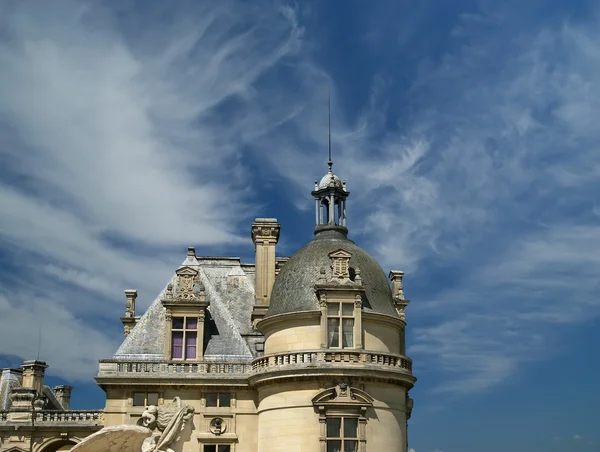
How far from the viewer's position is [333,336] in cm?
3150

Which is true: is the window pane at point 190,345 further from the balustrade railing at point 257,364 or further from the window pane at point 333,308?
the window pane at point 333,308

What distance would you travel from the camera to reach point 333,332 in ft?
104

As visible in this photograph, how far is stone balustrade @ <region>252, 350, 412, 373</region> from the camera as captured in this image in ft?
101

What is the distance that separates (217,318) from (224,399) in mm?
3980

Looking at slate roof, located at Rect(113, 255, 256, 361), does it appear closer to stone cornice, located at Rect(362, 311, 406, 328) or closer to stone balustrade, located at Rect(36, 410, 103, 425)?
stone balustrade, located at Rect(36, 410, 103, 425)

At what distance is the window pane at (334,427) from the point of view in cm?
3047

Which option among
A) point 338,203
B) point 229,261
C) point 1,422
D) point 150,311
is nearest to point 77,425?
point 1,422

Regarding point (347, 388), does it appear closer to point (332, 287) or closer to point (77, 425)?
point (332, 287)

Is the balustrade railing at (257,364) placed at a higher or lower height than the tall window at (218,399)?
higher

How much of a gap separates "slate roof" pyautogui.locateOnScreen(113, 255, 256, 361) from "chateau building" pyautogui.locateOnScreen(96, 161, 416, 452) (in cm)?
6

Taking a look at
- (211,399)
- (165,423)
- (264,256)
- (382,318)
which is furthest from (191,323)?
(165,423)

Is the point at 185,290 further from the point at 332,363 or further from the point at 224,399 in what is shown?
the point at 332,363

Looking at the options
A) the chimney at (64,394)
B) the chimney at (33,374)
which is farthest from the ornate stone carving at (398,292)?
the chimney at (64,394)

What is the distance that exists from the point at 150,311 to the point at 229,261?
222 inches
